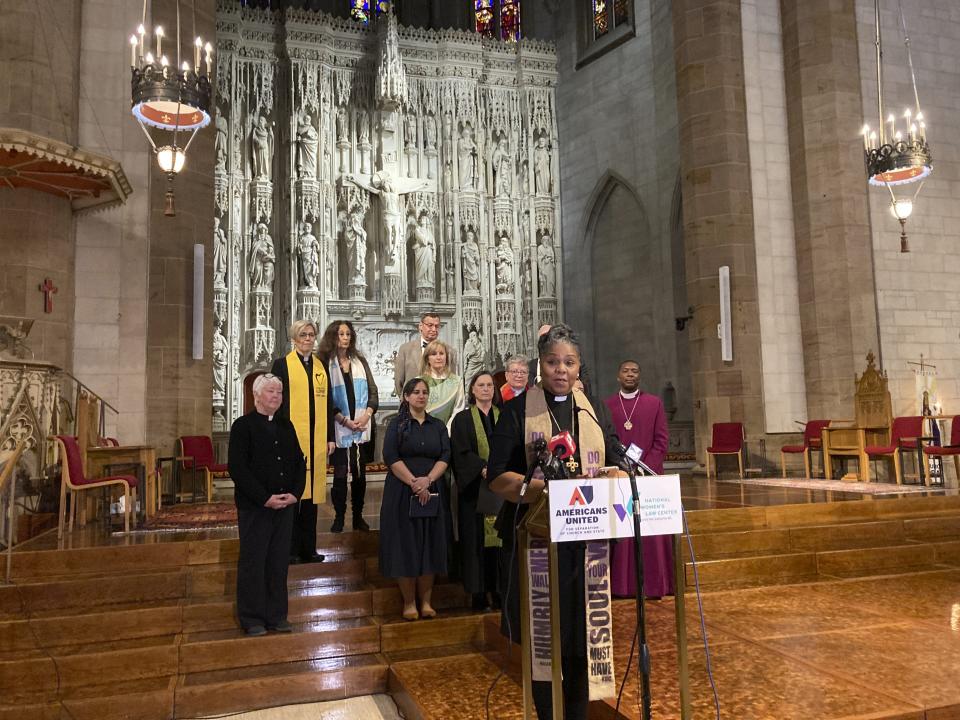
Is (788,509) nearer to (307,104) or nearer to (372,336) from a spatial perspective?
(372,336)

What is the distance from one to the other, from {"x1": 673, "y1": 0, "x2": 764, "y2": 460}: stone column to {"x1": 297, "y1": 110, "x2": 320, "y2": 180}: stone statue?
7.42 m

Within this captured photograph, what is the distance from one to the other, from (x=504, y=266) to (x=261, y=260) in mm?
5023

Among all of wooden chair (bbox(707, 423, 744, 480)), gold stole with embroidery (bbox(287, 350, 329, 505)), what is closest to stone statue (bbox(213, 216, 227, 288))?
wooden chair (bbox(707, 423, 744, 480))

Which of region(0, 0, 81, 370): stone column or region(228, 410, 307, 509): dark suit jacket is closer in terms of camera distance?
region(228, 410, 307, 509): dark suit jacket

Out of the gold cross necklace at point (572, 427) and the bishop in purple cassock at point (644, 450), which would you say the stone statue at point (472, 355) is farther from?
the gold cross necklace at point (572, 427)

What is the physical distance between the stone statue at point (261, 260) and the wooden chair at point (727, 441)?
350 inches

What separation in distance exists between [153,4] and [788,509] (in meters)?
9.31

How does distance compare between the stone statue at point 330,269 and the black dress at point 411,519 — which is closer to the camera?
the black dress at point 411,519

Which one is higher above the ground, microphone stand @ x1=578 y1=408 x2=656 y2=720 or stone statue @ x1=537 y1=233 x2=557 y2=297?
stone statue @ x1=537 y1=233 x2=557 y2=297

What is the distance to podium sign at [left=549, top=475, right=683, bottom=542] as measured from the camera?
2.49m

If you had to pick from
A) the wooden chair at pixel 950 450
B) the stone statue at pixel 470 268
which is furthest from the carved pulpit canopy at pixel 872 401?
the stone statue at pixel 470 268

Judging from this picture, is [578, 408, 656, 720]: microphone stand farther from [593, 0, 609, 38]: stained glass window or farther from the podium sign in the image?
[593, 0, 609, 38]: stained glass window

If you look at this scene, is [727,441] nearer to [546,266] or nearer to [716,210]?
[716,210]

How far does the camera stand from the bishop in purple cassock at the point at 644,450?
16.9 ft
